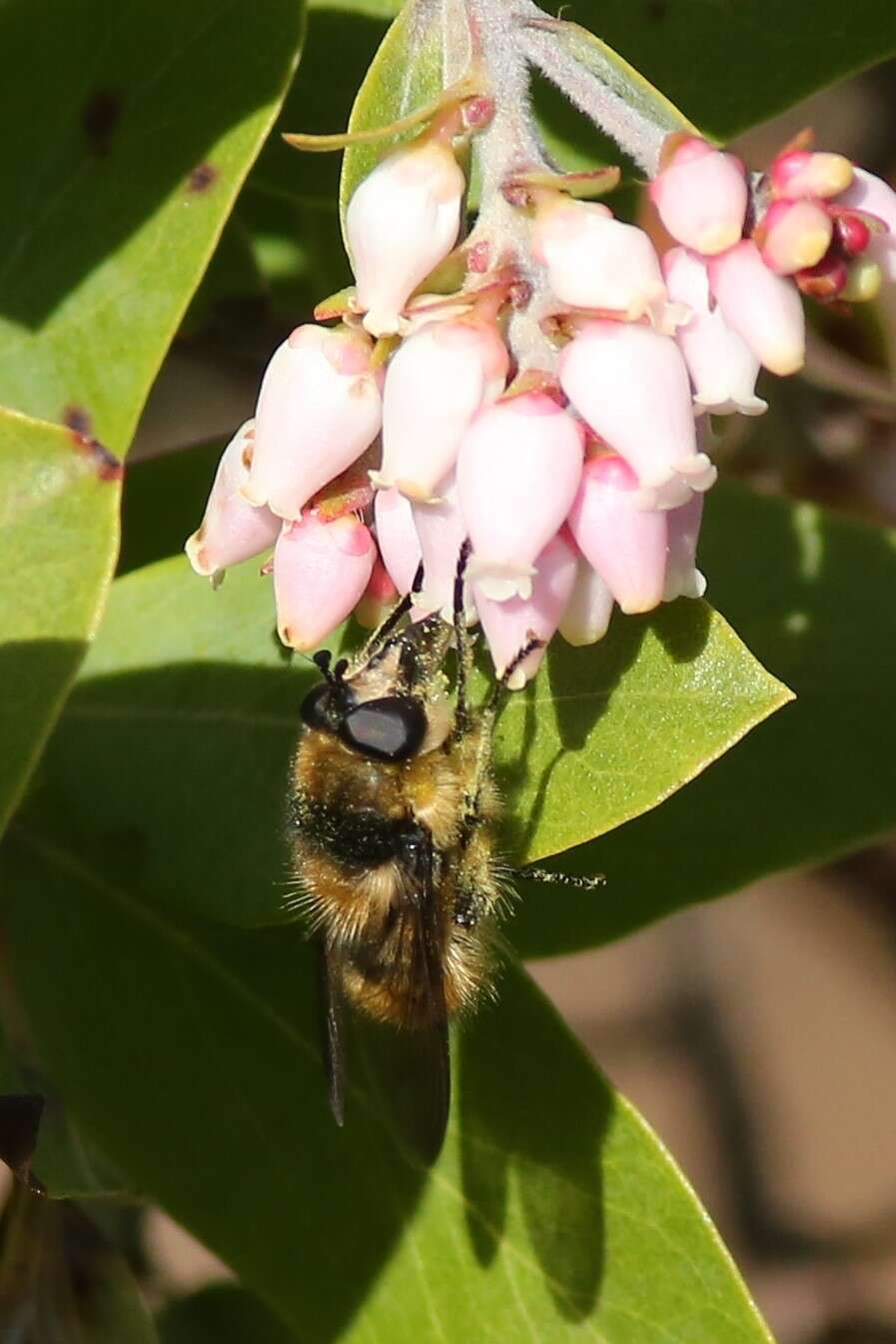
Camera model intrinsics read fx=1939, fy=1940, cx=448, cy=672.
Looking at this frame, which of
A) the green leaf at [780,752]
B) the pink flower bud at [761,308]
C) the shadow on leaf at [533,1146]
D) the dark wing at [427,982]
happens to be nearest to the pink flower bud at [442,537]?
the pink flower bud at [761,308]

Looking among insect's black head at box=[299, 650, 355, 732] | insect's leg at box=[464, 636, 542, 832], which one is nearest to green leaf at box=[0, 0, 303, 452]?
insect's black head at box=[299, 650, 355, 732]

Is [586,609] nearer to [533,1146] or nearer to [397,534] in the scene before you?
[397,534]

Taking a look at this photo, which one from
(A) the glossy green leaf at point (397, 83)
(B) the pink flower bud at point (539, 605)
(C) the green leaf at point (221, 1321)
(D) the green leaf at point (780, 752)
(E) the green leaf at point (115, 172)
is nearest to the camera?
(B) the pink flower bud at point (539, 605)

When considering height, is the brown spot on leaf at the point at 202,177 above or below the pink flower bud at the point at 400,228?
below

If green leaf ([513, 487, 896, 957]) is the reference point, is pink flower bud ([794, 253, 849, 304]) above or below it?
above

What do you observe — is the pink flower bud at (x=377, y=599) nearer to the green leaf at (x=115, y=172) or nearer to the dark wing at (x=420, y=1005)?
the dark wing at (x=420, y=1005)

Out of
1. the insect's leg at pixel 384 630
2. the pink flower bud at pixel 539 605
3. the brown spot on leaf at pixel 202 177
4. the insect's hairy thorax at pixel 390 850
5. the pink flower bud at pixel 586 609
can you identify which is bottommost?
the insect's hairy thorax at pixel 390 850

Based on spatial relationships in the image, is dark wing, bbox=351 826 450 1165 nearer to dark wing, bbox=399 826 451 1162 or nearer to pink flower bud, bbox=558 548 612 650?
dark wing, bbox=399 826 451 1162
